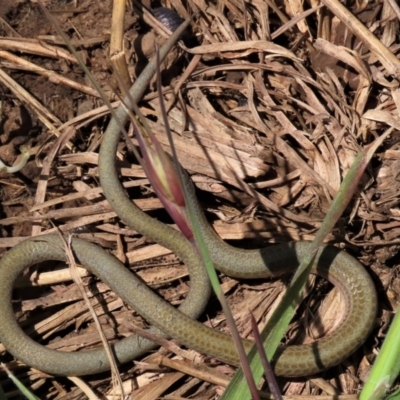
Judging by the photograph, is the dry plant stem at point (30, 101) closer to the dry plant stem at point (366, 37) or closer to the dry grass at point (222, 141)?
the dry grass at point (222, 141)

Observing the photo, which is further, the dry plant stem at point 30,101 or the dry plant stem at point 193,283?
the dry plant stem at point 30,101

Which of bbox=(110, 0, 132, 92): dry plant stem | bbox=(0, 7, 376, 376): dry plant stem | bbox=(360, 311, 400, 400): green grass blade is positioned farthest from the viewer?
bbox=(110, 0, 132, 92): dry plant stem

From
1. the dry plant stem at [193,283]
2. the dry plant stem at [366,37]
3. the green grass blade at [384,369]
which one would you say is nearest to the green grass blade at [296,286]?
the green grass blade at [384,369]

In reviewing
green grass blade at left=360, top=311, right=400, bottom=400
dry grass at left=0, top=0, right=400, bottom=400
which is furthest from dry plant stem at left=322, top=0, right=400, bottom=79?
green grass blade at left=360, top=311, right=400, bottom=400

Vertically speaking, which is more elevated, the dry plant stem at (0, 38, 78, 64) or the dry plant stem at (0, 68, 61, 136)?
the dry plant stem at (0, 38, 78, 64)

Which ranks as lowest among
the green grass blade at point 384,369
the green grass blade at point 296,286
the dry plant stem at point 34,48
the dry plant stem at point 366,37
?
the green grass blade at point 384,369

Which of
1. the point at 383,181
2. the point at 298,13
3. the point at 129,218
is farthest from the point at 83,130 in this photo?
the point at 383,181

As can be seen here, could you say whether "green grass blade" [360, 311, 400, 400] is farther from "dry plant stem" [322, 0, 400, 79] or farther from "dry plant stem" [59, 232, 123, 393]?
"dry plant stem" [322, 0, 400, 79]

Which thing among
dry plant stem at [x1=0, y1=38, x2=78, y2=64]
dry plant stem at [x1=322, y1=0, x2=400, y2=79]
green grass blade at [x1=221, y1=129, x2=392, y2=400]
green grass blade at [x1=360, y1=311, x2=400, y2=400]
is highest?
dry plant stem at [x1=0, y1=38, x2=78, y2=64]
